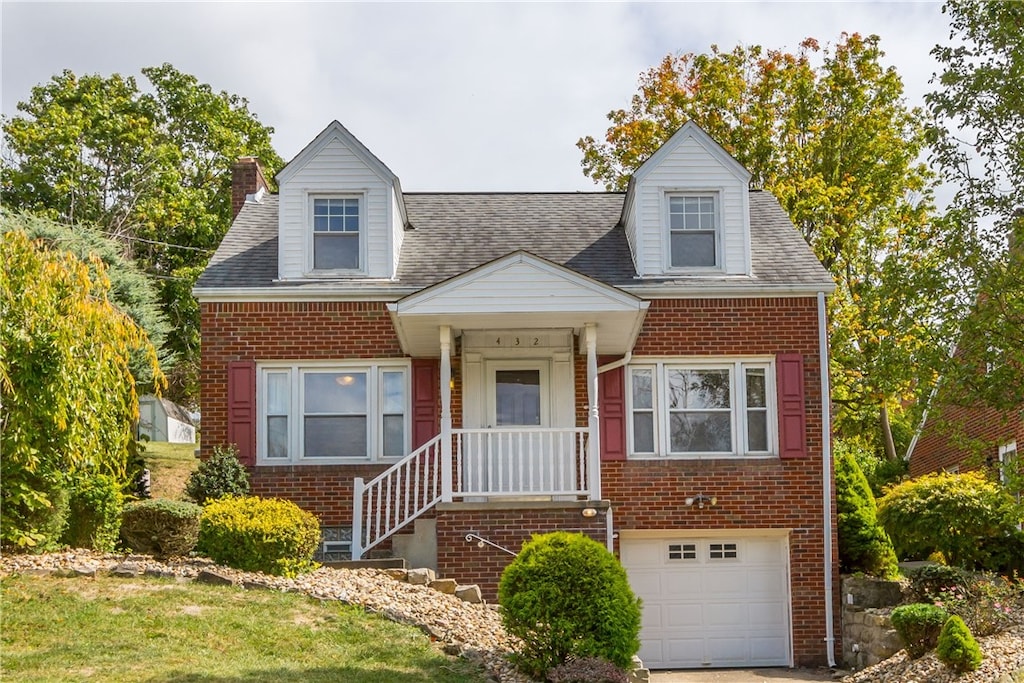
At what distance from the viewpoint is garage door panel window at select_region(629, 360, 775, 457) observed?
17.3 meters

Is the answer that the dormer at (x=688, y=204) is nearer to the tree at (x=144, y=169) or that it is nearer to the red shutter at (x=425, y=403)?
the red shutter at (x=425, y=403)

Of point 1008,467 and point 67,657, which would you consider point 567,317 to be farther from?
point 67,657

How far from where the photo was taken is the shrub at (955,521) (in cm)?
1634

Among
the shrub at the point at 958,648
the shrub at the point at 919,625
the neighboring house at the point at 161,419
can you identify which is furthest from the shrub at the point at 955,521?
the neighboring house at the point at 161,419

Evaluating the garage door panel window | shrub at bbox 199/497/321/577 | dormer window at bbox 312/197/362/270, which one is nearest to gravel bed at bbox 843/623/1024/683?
the garage door panel window

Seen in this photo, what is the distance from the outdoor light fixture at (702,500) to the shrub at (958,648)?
4.96m

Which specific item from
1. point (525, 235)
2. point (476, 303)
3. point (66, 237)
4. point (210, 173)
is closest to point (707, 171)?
point (525, 235)

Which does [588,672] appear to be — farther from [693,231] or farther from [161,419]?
[161,419]

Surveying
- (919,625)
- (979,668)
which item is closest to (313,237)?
(919,625)

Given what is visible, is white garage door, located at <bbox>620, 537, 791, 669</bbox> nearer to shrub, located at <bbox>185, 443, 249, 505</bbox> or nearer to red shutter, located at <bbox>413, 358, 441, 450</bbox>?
red shutter, located at <bbox>413, 358, 441, 450</bbox>

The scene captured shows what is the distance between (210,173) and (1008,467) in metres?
26.7

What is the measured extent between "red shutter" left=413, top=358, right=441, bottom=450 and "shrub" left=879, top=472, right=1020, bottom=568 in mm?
6665

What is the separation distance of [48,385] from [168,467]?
13.9 m

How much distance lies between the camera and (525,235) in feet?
63.0
